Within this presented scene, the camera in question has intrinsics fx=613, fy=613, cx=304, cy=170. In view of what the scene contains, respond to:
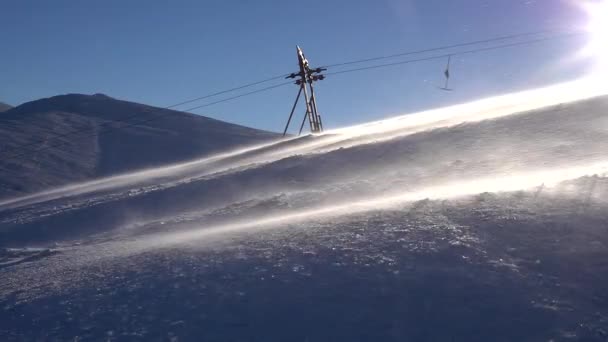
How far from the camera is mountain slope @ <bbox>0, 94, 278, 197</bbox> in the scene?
90.5 feet

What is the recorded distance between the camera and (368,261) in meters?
6.12

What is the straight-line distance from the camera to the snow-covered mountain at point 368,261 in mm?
4902

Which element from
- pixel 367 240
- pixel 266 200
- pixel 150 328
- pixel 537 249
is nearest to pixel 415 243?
pixel 367 240

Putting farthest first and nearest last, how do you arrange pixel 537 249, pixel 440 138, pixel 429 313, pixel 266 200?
pixel 440 138, pixel 266 200, pixel 537 249, pixel 429 313

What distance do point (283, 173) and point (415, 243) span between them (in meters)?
7.74

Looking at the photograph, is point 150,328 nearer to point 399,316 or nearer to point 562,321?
point 399,316

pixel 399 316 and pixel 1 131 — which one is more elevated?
pixel 1 131

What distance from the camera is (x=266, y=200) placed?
1108cm

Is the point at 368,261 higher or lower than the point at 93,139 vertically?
lower

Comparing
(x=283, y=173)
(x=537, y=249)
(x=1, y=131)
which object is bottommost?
(x=537, y=249)

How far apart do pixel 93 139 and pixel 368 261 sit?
97.6ft

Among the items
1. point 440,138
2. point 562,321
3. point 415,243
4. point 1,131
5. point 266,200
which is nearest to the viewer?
point 562,321

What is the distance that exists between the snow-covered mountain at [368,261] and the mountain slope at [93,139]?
54.7 feet

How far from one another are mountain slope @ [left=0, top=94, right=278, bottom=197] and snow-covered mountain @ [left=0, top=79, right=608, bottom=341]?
54.7ft
